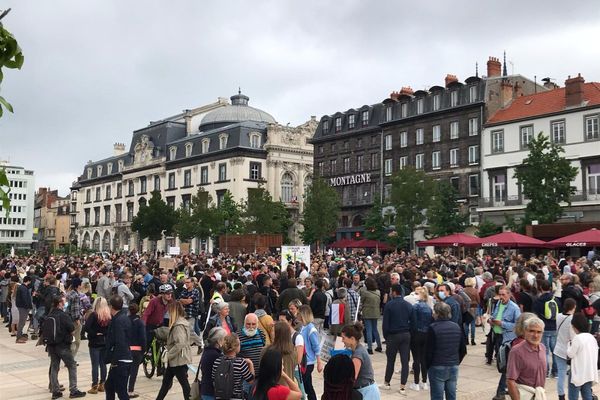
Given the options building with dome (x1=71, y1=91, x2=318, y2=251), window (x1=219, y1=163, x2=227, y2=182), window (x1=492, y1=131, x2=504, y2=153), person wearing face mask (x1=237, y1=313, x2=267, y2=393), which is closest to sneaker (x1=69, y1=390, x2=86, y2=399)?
person wearing face mask (x1=237, y1=313, x2=267, y2=393)

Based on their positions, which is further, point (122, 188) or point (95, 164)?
point (95, 164)

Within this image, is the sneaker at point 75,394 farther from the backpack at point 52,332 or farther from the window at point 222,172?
the window at point 222,172

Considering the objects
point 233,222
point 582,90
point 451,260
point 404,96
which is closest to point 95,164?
point 233,222

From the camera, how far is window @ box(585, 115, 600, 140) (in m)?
40.8

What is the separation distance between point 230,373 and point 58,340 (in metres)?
4.90

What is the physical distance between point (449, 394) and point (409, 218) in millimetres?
39583

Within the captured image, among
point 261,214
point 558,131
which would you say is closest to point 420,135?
point 558,131

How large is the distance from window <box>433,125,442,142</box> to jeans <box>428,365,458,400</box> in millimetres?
45503

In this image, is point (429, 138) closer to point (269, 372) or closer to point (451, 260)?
point (451, 260)

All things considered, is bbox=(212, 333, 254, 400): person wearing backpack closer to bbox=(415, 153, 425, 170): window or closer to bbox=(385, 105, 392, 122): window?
bbox=(415, 153, 425, 170): window

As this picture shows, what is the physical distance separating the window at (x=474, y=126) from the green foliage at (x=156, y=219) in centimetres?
3959

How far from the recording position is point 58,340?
999cm

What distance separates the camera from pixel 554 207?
36.7 meters

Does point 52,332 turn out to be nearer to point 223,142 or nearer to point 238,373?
point 238,373
